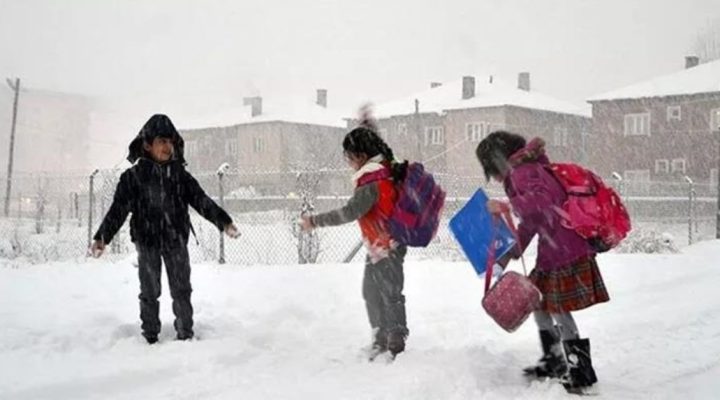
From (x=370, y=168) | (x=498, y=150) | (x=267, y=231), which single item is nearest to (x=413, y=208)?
(x=370, y=168)

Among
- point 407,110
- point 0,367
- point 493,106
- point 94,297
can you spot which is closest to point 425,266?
point 94,297

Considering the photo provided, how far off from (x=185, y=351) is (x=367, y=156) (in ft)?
5.99

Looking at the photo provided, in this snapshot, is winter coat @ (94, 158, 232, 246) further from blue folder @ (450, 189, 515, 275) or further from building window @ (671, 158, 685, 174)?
building window @ (671, 158, 685, 174)

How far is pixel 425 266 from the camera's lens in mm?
9492

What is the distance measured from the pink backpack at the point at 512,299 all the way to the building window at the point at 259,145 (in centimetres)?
5221

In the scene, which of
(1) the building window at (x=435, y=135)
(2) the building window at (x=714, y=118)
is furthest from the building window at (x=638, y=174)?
(1) the building window at (x=435, y=135)

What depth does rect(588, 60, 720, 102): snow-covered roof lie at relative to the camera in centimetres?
4100

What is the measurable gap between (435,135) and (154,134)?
45254 mm

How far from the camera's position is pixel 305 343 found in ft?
18.5

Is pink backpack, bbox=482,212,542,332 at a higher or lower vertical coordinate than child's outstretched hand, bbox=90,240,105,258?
lower

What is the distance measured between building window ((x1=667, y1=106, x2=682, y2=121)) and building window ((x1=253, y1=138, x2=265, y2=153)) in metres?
28.2

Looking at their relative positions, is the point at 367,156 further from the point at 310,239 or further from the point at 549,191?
the point at 310,239

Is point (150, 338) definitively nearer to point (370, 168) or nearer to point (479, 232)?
point (370, 168)

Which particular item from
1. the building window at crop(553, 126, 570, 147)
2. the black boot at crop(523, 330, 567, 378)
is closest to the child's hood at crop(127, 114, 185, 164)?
the black boot at crop(523, 330, 567, 378)
